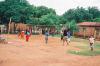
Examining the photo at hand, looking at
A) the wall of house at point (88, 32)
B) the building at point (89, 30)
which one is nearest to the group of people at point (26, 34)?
the building at point (89, 30)

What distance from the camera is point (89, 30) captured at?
170ft

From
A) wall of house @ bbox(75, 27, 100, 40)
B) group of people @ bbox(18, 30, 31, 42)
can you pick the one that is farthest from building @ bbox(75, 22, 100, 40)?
group of people @ bbox(18, 30, 31, 42)

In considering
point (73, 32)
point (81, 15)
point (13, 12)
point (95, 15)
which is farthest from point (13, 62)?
point (95, 15)

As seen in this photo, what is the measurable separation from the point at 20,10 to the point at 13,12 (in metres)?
1.59

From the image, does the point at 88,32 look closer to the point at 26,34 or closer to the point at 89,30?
the point at 89,30

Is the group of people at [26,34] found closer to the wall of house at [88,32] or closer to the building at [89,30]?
the building at [89,30]

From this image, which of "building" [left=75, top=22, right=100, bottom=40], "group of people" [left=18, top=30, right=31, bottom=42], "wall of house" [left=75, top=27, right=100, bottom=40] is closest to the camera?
"group of people" [left=18, top=30, right=31, bottom=42]

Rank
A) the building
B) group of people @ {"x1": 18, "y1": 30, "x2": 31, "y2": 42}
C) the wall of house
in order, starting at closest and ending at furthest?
group of people @ {"x1": 18, "y1": 30, "x2": 31, "y2": 42}, the wall of house, the building

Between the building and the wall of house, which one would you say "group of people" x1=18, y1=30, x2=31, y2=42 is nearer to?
the building

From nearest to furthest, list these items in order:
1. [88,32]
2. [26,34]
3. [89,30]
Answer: [26,34], [88,32], [89,30]

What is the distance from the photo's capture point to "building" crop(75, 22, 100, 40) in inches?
1891

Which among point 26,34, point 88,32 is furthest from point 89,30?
point 26,34

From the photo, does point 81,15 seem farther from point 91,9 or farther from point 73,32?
point 73,32

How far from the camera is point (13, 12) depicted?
186 feet
